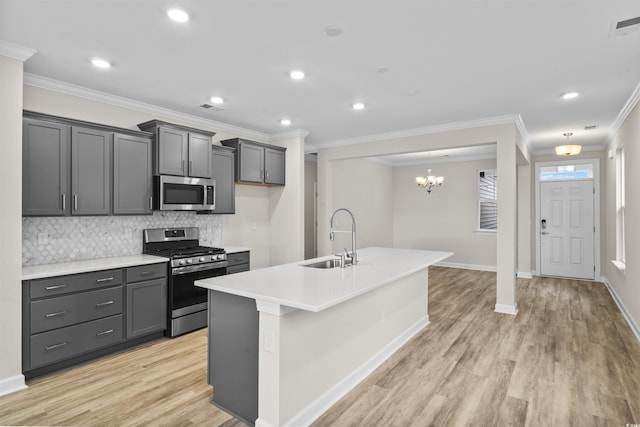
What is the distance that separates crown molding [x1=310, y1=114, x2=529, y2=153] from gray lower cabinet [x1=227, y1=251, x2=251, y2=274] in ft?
8.78

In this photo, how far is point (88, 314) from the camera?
126 inches

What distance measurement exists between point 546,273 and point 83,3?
8.49 metres

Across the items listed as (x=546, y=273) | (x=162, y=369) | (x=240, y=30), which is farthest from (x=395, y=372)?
(x=546, y=273)

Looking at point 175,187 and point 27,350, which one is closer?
point 27,350

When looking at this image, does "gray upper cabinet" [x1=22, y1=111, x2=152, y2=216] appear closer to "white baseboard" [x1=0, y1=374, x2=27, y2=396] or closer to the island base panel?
"white baseboard" [x1=0, y1=374, x2=27, y2=396]

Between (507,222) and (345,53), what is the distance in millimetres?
3224

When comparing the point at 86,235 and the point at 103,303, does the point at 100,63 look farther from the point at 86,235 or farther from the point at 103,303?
the point at 103,303

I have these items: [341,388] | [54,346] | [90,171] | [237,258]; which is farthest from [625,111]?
[54,346]

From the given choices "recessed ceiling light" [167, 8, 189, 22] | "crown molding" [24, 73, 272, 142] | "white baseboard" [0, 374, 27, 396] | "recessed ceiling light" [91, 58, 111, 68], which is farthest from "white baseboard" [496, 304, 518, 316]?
"recessed ceiling light" [91, 58, 111, 68]

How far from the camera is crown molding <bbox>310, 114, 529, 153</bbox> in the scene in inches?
185

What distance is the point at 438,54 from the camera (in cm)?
288

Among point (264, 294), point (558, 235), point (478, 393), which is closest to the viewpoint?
point (264, 294)

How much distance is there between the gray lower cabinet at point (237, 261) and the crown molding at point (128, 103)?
1.82m

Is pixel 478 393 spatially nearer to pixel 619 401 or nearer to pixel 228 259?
pixel 619 401
